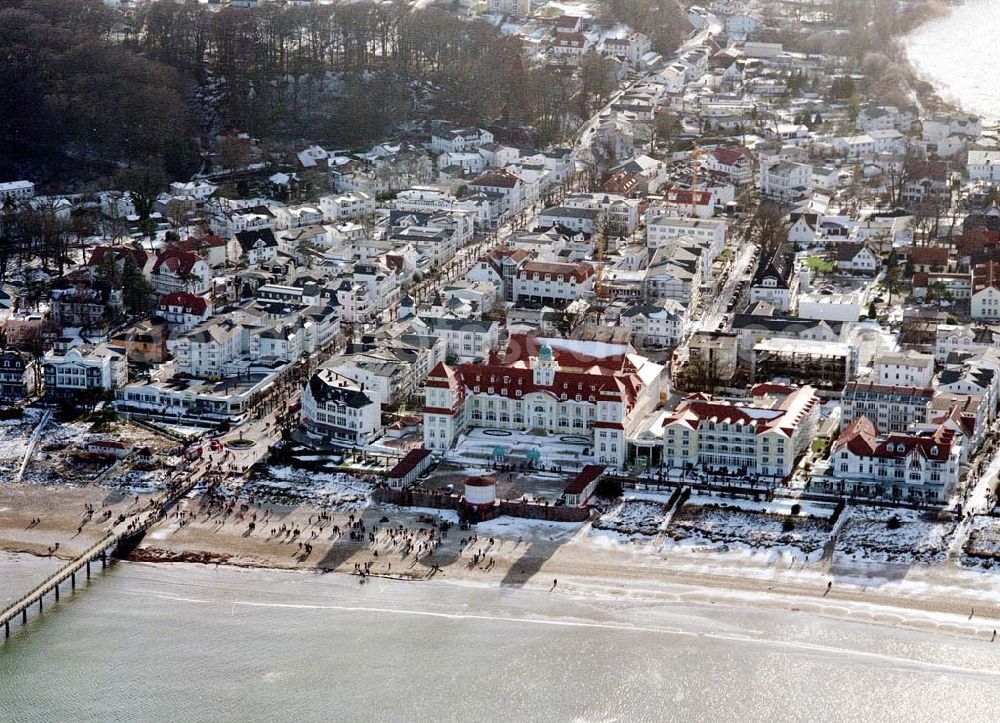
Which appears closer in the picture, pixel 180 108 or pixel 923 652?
pixel 923 652

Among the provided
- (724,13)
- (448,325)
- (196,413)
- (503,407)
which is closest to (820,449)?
(503,407)

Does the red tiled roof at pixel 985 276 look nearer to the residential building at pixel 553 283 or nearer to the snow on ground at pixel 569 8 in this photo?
the residential building at pixel 553 283

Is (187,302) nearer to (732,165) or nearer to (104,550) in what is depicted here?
(104,550)

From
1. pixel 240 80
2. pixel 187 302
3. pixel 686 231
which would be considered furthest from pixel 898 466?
pixel 240 80

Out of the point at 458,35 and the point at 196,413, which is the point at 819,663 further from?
the point at 458,35

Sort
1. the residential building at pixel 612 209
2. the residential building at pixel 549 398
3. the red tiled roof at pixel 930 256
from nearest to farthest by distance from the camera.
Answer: the residential building at pixel 549 398, the red tiled roof at pixel 930 256, the residential building at pixel 612 209

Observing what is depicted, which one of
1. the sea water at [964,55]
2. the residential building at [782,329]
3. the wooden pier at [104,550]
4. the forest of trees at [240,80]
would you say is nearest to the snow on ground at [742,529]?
the residential building at [782,329]

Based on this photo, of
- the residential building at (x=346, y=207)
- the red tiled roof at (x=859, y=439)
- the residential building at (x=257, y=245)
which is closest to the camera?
the red tiled roof at (x=859, y=439)
